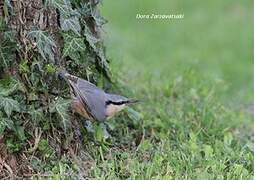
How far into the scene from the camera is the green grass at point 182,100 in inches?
167

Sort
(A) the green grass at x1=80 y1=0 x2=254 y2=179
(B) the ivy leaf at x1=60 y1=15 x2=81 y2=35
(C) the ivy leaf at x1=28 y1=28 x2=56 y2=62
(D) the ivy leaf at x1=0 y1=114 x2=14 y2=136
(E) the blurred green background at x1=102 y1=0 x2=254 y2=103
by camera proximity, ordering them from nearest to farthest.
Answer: (D) the ivy leaf at x1=0 y1=114 x2=14 y2=136
(C) the ivy leaf at x1=28 y1=28 x2=56 y2=62
(B) the ivy leaf at x1=60 y1=15 x2=81 y2=35
(A) the green grass at x1=80 y1=0 x2=254 y2=179
(E) the blurred green background at x1=102 y1=0 x2=254 y2=103

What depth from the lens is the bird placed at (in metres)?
4.12

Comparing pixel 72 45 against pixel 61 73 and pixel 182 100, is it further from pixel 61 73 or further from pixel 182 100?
pixel 182 100

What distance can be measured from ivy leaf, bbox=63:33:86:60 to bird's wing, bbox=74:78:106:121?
0.53ft

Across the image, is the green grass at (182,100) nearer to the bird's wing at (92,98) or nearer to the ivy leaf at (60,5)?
the bird's wing at (92,98)

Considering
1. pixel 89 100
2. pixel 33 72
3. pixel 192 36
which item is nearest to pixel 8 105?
pixel 33 72

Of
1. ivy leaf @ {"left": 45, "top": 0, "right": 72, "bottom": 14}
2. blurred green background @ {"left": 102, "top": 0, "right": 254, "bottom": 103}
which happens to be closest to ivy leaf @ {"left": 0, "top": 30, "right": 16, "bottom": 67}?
ivy leaf @ {"left": 45, "top": 0, "right": 72, "bottom": 14}

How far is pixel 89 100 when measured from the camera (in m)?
4.15

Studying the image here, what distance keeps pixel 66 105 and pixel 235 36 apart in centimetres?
660

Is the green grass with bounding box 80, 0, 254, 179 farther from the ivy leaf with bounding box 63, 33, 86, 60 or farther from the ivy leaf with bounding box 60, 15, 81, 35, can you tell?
the ivy leaf with bounding box 60, 15, 81, 35

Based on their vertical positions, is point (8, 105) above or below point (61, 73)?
below

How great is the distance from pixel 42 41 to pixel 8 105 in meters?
0.41

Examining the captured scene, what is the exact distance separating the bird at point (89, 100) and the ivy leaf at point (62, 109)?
103 mm

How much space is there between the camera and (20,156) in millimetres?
3996
